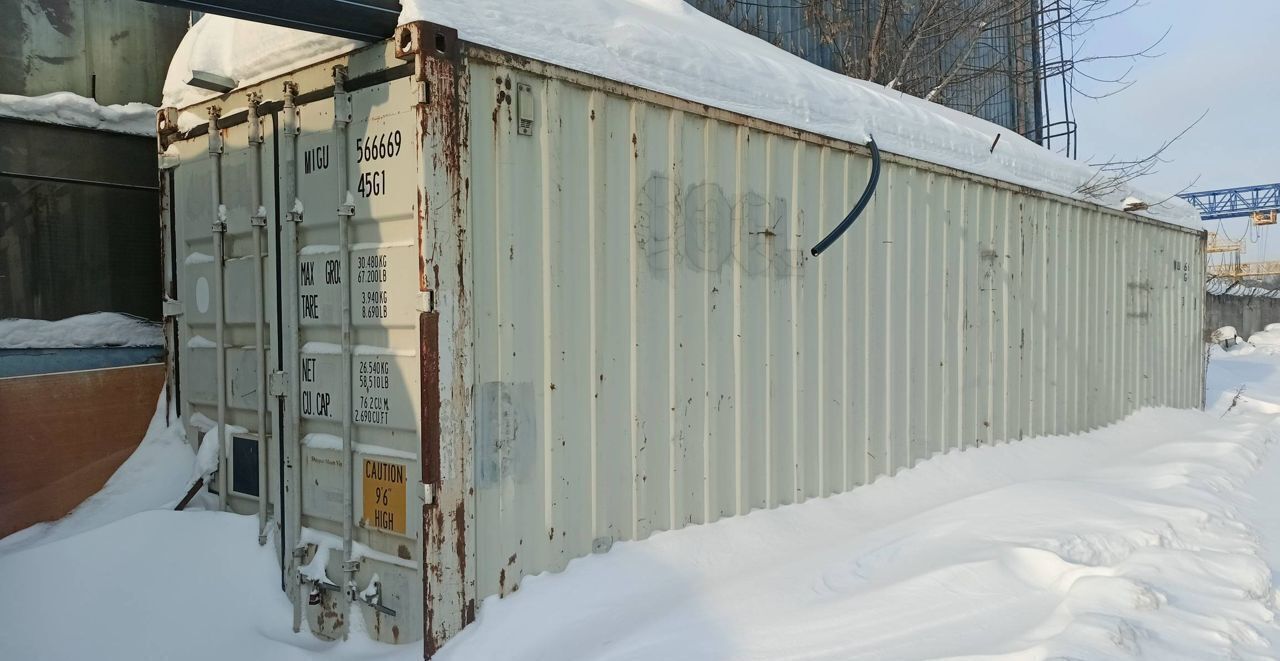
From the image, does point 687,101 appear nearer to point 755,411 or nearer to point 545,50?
point 545,50

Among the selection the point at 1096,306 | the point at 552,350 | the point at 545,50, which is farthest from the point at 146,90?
the point at 1096,306

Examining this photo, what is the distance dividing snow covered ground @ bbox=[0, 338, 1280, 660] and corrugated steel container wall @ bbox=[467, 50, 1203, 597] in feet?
0.84

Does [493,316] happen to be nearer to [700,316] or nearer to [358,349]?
[358,349]

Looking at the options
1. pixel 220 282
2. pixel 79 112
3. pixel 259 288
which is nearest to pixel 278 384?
pixel 259 288

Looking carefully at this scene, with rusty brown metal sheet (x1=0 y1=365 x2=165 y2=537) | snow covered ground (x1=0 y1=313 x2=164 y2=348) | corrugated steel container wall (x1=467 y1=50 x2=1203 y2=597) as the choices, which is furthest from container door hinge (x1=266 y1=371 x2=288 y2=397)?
snow covered ground (x1=0 y1=313 x2=164 y2=348)

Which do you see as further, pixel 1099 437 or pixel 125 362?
pixel 1099 437

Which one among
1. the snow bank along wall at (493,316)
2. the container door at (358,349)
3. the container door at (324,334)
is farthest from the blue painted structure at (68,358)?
the container door at (358,349)

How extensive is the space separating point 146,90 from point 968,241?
19.3 feet

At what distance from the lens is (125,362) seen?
5.30m

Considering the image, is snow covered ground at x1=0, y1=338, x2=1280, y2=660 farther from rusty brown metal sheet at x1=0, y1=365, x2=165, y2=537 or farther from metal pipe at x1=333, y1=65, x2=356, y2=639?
metal pipe at x1=333, y1=65, x2=356, y2=639

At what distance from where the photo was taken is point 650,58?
13.4ft

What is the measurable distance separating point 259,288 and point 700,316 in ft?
6.89

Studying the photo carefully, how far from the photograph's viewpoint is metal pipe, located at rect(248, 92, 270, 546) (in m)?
3.99

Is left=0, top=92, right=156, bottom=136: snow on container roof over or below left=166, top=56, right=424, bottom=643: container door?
over
